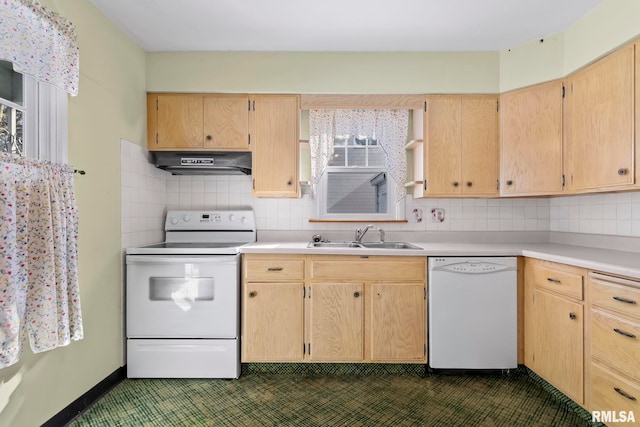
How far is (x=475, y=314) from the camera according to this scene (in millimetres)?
2256

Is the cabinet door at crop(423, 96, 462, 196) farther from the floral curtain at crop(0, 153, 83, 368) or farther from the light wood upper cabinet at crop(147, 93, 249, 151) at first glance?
the floral curtain at crop(0, 153, 83, 368)

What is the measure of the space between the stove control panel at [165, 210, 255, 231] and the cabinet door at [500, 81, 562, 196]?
2137mm

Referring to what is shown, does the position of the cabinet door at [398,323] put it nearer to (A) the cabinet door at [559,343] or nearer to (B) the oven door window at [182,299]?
(A) the cabinet door at [559,343]

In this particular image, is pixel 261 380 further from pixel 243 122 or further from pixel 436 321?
pixel 243 122

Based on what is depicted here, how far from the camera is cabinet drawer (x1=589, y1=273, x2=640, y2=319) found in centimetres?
152

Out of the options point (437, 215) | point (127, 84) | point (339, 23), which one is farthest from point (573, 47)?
point (127, 84)

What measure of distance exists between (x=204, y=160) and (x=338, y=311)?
1.57m

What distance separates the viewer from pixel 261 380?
2260 mm

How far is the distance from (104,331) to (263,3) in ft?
7.62

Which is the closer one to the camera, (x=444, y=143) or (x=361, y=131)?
(x=444, y=143)

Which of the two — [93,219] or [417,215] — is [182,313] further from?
[417,215]

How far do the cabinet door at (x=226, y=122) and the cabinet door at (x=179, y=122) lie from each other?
0.07m

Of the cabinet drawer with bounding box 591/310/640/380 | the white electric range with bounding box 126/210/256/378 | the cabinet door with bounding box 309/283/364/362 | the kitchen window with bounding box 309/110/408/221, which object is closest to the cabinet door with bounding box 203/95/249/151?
the kitchen window with bounding box 309/110/408/221

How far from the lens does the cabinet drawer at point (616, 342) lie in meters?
1.51
